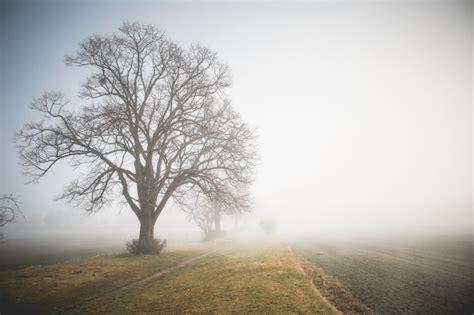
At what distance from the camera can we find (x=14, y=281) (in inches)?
453

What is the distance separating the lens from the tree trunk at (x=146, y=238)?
18.9 m

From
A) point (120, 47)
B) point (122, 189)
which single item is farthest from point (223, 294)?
point (120, 47)

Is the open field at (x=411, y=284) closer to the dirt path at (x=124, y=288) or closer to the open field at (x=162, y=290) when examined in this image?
the open field at (x=162, y=290)

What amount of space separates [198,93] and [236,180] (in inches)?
327

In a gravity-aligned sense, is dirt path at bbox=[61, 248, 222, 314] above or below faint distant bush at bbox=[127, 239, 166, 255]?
above

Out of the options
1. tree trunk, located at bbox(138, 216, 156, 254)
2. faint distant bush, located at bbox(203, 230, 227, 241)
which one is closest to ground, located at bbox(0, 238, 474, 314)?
tree trunk, located at bbox(138, 216, 156, 254)

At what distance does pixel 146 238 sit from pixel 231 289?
39.0 feet

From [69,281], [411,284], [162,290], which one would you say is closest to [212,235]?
[69,281]

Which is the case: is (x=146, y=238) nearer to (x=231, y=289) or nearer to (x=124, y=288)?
(x=124, y=288)

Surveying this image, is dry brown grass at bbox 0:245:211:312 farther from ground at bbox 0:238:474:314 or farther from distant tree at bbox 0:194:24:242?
distant tree at bbox 0:194:24:242

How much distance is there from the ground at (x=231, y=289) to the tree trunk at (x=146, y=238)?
11.3 feet

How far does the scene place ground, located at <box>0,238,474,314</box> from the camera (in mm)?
8367

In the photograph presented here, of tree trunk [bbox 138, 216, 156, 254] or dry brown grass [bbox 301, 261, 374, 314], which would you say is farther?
tree trunk [bbox 138, 216, 156, 254]

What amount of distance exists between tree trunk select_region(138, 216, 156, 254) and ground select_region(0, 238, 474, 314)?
11.3ft
